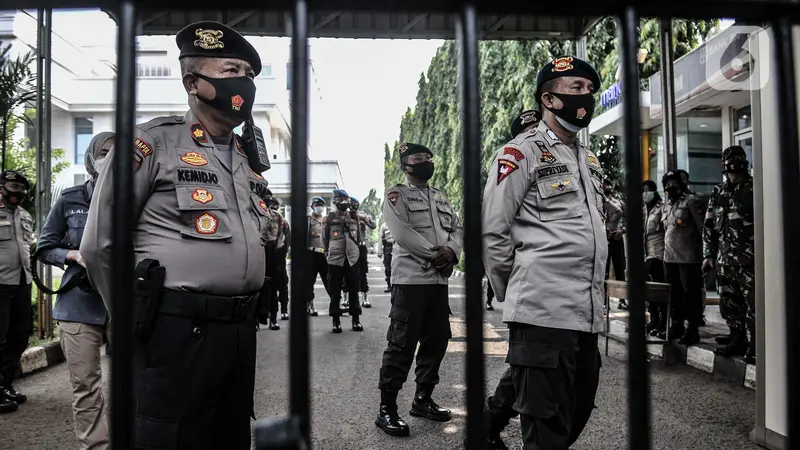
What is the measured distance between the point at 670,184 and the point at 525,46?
26.6ft

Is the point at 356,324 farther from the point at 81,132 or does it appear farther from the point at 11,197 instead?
the point at 81,132

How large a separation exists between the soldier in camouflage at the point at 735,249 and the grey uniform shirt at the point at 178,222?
15.5 feet

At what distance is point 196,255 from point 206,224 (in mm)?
116

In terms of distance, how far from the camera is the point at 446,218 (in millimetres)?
4637

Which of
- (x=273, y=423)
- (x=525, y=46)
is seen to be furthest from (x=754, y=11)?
(x=525, y=46)

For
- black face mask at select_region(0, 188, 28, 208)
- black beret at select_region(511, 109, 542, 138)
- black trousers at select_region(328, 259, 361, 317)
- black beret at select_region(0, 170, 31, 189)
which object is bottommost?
black trousers at select_region(328, 259, 361, 317)

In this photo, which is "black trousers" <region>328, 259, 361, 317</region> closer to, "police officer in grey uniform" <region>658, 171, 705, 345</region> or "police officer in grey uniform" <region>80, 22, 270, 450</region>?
"police officer in grey uniform" <region>658, 171, 705, 345</region>

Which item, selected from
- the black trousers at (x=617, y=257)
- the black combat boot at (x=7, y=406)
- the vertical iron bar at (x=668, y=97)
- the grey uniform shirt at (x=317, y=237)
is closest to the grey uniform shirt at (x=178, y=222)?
the black combat boot at (x=7, y=406)

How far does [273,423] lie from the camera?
74cm

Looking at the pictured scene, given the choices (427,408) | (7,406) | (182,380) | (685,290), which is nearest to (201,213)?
(182,380)

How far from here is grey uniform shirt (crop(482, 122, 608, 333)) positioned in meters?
2.35

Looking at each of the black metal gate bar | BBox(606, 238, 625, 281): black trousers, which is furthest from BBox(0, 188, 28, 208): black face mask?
BBox(606, 238, 625, 281): black trousers

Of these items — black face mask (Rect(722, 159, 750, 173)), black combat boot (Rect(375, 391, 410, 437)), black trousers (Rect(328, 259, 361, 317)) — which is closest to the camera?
black combat boot (Rect(375, 391, 410, 437))

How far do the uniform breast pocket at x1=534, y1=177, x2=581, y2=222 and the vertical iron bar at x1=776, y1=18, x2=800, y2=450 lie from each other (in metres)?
1.51
